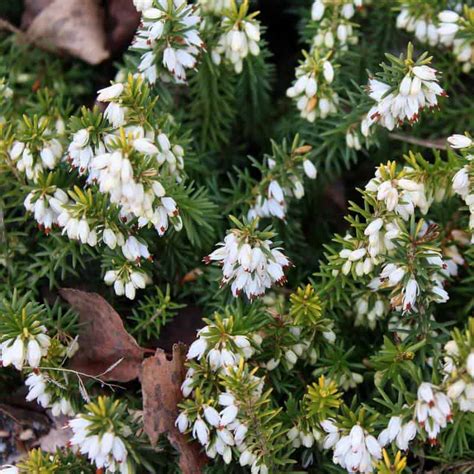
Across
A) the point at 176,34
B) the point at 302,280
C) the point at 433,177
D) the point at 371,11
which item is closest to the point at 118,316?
the point at 302,280

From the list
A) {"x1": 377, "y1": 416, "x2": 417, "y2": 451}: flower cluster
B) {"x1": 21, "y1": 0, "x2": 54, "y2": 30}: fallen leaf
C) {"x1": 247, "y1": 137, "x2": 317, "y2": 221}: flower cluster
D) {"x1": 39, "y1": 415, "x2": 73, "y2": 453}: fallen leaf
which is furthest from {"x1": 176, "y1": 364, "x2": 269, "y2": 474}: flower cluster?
{"x1": 21, "y1": 0, "x2": 54, "y2": 30}: fallen leaf

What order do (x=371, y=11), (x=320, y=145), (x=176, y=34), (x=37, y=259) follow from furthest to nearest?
(x=371, y=11) → (x=320, y=145) → (x=37, y=259) → (x=176, y=34)

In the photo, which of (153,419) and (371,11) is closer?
(153,419)

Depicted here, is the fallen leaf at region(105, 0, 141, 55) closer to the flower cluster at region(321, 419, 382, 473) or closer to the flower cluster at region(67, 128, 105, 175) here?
the flower cluster at region(67, 128, 105, 175)

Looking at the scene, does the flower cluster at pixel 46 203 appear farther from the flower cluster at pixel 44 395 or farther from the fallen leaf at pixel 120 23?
the fallen leaf at pixel 120 23

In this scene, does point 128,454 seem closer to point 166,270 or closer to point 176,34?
point 166,270

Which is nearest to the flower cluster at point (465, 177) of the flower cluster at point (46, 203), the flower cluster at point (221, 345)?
the flower cluster at point (221, 345)
